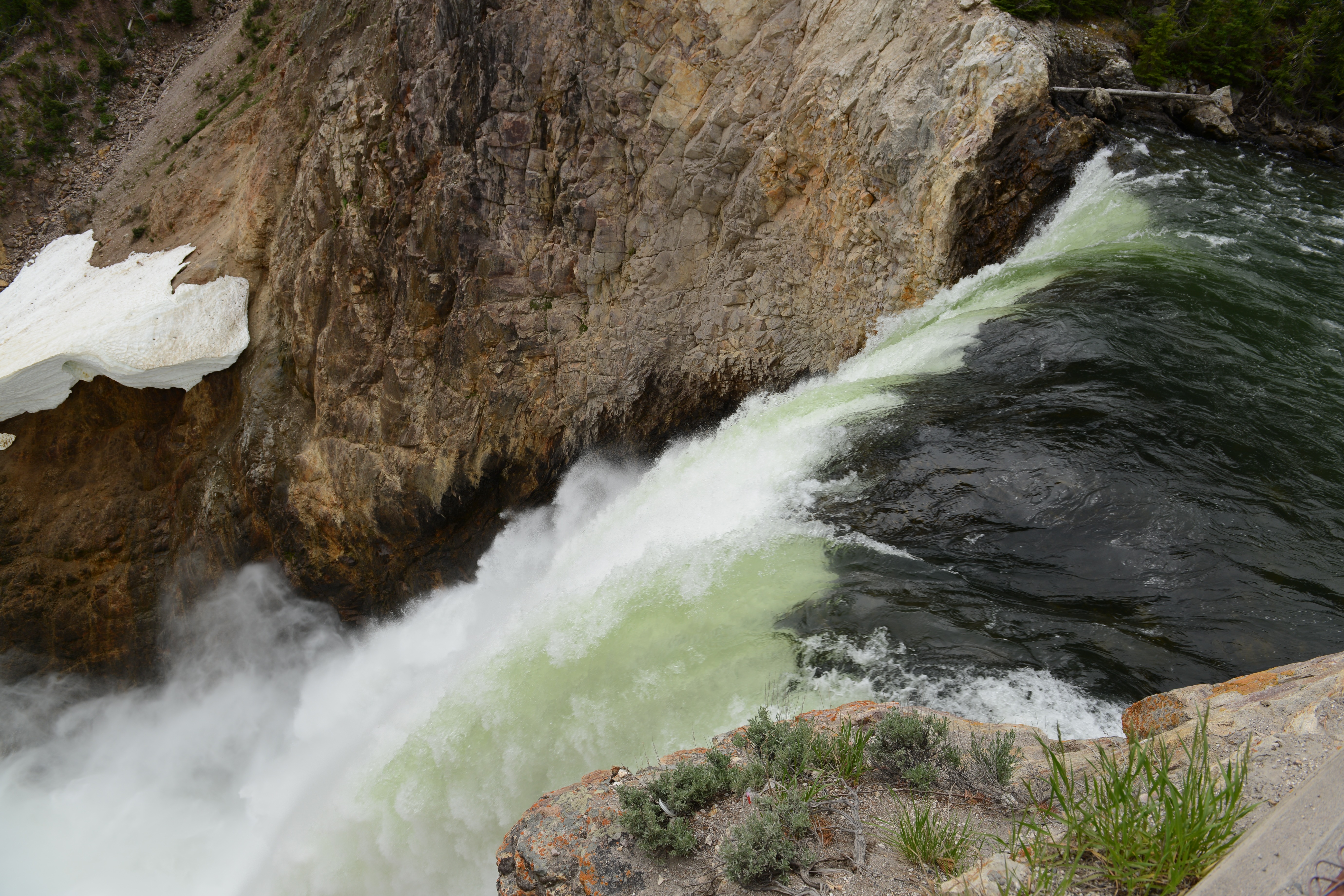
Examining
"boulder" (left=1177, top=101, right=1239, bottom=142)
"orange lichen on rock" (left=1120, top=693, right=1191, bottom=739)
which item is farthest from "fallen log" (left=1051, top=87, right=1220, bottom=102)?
"orange lichen on rock" (left=1120, top=693, right=1191, bottom=739)

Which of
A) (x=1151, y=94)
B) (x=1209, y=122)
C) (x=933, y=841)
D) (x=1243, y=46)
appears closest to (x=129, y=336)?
(x=933, y=841)

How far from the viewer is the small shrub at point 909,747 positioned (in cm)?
341

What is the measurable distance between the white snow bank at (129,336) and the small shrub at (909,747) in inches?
566

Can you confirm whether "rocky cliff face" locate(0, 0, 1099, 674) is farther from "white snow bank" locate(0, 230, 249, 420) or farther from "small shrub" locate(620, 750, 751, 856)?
"small shrub" locate(620, 750, 751, 856)

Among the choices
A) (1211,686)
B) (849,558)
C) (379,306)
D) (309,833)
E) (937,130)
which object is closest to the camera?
(1211,686)

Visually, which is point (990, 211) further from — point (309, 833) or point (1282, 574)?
point (309, 833)

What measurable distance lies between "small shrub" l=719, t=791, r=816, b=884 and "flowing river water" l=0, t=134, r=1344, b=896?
160 cm

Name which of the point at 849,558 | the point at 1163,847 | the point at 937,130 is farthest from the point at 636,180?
the point at 1163,847

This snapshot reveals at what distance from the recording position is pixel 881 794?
336 centimetres

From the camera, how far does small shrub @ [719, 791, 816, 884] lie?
119 inches

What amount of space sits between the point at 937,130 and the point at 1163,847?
7638 millimetres

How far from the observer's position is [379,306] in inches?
499

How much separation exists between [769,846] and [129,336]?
48.5ft

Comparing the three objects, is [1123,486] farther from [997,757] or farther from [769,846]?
[769,846]
